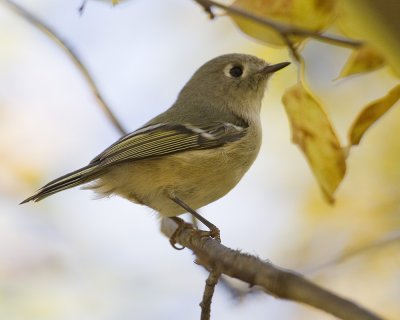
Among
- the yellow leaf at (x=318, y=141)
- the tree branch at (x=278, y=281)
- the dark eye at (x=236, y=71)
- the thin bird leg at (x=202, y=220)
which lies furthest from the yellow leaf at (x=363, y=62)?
the dark eye at (x=236, y=71)

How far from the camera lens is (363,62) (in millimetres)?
1156

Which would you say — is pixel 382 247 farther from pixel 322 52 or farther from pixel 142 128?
pixel 142 128

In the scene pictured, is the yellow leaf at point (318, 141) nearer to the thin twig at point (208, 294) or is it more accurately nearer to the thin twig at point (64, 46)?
the thin twig at point (208, 294)

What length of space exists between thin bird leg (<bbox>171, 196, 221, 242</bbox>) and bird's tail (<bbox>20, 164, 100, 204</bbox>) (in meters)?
0.26

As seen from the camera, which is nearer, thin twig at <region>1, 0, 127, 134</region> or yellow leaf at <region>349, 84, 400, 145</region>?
yellow leaf at <region>349, 84, 400, 145</region>

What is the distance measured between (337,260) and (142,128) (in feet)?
2.87

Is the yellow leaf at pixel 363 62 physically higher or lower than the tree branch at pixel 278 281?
higher

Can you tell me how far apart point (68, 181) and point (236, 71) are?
1.00 metres

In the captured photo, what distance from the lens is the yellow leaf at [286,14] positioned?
1.20 meters

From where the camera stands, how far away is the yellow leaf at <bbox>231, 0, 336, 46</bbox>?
3.93ft

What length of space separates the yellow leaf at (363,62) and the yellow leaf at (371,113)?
65 millimetres

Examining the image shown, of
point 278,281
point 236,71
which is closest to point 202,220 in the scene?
point 236,71

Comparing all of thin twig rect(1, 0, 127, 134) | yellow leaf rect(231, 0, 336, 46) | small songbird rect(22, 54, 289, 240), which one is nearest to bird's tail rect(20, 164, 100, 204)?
small songbird rect(22, 54, 289, 240)

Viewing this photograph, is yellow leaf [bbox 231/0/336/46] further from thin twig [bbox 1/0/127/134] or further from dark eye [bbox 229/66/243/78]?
dark eye [bbox 229/66/243/78]
